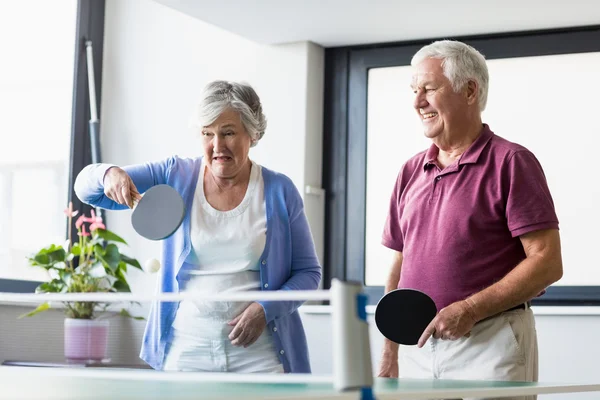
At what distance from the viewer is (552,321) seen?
4.02 m

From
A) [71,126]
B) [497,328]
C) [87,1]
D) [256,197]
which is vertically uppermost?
[87,1]

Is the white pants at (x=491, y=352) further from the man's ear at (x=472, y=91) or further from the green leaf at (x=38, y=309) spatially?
the green leaf at (x=38, y=309)

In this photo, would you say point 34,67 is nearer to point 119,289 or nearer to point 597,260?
point 119,289

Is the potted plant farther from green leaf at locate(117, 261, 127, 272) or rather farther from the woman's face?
the woman's face

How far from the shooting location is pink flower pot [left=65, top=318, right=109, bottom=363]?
4012 mm

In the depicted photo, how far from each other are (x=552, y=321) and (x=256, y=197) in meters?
2.05

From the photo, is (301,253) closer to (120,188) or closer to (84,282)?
(120,188)

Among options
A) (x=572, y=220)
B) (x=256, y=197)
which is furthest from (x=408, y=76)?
(x=256, y=197)

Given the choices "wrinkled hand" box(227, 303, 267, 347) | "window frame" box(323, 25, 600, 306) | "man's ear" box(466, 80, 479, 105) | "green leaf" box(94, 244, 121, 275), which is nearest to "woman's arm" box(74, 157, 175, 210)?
"wrinkled hand" box(227, 303, 267, 347)

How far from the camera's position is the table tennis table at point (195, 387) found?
4.31 feet

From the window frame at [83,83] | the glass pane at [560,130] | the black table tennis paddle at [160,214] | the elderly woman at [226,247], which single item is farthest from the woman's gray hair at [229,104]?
the window frame at [83,83]

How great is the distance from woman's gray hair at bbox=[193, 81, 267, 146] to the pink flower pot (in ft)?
6.09

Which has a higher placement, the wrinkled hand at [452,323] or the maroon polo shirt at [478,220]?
the maroon polo shirt at [478,220]

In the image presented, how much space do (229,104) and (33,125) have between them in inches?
96.9
